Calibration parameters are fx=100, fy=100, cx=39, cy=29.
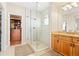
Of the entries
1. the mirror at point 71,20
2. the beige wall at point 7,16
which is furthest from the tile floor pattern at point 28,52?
the mirror at point 71,20

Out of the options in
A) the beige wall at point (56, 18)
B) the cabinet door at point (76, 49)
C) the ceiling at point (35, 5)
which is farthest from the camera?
the beige wall at point (56, 18)

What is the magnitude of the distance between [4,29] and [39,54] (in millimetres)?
901

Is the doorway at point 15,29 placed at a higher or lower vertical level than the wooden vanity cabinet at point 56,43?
higher

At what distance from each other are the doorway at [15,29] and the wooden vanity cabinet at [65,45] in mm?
763

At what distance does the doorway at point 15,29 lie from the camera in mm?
2117

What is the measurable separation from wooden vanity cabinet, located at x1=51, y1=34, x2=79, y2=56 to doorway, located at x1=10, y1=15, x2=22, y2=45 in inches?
30.0

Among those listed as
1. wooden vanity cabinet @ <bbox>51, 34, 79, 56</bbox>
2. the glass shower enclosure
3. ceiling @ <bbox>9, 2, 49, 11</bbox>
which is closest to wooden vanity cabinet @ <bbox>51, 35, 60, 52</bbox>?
wooden vanity cabinet @ <bbox>51, 34, 79, 56</bbox>

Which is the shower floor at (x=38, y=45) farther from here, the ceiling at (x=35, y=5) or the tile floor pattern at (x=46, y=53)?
the ceiling at (x=35, y=5)

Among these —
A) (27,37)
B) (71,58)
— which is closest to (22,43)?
Answer: (27,37)

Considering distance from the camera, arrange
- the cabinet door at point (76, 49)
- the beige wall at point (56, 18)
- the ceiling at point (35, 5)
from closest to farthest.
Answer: the cabinet door at point (76, 49) → the ceiling at point (35, 5) → the beige wall at point (56, 18)

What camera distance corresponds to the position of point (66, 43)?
2096 mm

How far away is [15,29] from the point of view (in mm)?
2158

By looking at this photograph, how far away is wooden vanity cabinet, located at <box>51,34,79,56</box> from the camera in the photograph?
6.42 feet

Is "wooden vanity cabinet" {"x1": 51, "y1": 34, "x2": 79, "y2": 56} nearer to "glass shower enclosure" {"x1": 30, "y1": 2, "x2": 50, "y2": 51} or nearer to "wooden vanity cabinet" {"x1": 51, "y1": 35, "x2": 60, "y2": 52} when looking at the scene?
"wooden vanity cabinet" {"x1": 51, "y1": 35, "x2": 60, "y2": 52}
